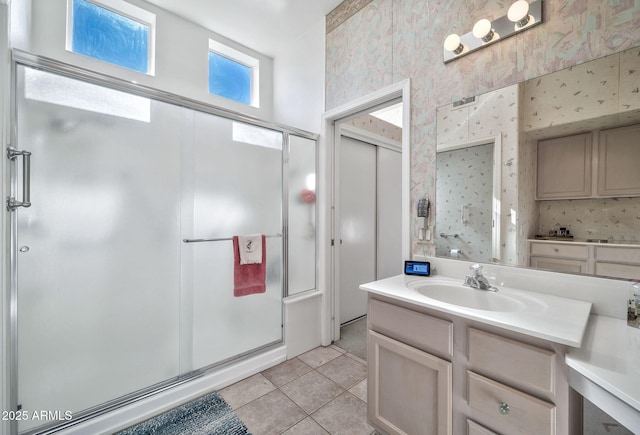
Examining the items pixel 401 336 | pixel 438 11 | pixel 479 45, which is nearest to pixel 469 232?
pixel 401 336

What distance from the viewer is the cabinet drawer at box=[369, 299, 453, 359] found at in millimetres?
1114

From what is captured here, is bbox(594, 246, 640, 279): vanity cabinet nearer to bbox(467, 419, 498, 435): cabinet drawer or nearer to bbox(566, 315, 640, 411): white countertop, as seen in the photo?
bbox(566, 315, 640, 411): white countertop

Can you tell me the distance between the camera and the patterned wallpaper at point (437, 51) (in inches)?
46.3

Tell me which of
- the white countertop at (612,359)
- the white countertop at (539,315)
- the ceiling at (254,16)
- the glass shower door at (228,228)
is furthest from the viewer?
the ceiling at (254,16)

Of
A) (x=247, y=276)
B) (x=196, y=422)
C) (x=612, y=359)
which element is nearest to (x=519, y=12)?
(x=612, y=359)

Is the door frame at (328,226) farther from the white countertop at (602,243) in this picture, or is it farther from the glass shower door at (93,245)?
the white countertop at (602,243)

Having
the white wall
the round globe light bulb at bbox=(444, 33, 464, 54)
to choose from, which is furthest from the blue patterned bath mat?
the round globe light bulb at bbox=(444, 33, 464, 54)

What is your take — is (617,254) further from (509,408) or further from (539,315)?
(509,408)

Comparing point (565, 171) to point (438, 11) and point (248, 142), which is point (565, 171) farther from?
point (248, 142)

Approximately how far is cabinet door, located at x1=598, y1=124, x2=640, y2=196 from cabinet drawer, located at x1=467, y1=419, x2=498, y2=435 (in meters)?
1.11

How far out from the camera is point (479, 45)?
1487 millimetres

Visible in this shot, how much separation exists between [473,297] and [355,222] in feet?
5.45

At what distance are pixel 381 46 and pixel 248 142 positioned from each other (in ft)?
4.15

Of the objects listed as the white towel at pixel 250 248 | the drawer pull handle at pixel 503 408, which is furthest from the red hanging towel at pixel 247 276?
the drawer pull handle at pixel 503 408
